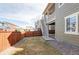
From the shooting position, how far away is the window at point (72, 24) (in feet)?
23.4

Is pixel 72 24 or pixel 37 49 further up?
pixel 72 24

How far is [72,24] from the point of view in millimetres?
7809

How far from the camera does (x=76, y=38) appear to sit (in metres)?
7.15

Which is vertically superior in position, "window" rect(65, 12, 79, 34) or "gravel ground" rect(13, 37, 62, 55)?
"window" rect(65, 12, 79, 34)

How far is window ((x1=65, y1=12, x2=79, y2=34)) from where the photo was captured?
714 centimetres

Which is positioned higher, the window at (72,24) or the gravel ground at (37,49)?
the window at (72,24)

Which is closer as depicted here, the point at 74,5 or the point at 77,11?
the point at 77,11

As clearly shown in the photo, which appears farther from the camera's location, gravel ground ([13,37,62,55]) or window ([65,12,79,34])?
window ([65,12,79,34])

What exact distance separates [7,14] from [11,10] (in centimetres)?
61

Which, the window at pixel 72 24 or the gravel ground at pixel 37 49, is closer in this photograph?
the gravel ground at pixel 37 49

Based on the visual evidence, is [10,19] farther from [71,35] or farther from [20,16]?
[71,35]
